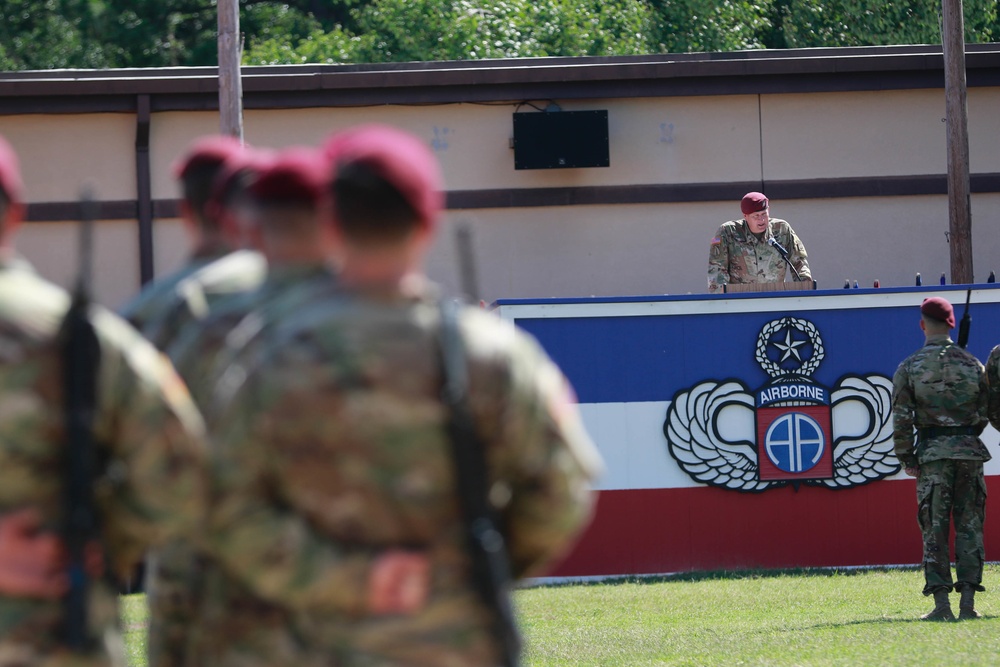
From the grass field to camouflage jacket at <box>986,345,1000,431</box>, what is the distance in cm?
127

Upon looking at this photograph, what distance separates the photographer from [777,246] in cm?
1402

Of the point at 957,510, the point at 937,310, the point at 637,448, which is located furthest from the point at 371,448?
the point at 637,448

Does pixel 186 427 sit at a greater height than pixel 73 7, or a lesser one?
lesser

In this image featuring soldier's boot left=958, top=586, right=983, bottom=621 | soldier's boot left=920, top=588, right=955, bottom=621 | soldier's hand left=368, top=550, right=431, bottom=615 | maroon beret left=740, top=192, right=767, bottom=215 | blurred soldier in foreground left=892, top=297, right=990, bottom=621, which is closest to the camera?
soldier's hand left=368, top=550, right=431, bottom=615

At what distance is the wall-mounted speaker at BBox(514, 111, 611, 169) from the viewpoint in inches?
743

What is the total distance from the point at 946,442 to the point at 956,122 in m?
7.61

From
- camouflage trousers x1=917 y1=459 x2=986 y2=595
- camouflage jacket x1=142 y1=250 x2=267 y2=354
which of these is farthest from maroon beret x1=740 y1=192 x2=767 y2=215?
camouflage jacket x1=142 y1=250 x2=267 y2=354

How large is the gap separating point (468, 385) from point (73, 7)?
34.6 meters

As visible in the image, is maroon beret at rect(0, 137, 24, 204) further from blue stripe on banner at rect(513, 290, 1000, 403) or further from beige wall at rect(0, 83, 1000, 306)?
beige wall at rect(0, 83, 1000, 306)

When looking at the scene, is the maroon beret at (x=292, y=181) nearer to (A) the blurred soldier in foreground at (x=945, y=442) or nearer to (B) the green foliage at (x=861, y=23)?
(A) the blurred soldier in foreground at (x=945, y=442)

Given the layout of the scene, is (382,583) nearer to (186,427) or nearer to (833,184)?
(186,427)

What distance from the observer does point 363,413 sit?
3168 millimetres

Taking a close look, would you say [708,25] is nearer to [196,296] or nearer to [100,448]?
[196,296]

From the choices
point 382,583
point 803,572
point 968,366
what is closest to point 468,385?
point 382,583
